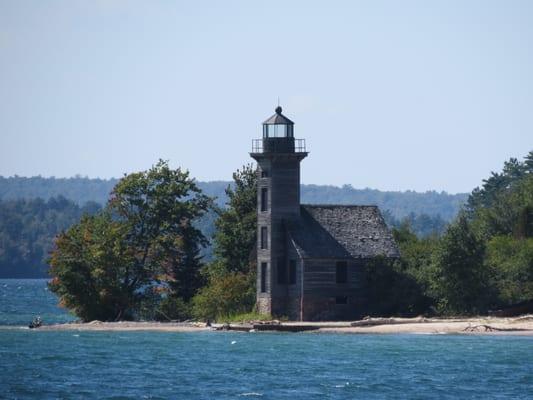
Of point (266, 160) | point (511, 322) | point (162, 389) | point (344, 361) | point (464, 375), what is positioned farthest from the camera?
point (266, 160)

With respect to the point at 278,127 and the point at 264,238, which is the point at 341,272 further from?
the point at 278,127

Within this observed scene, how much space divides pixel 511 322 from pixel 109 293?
2175 centimetres

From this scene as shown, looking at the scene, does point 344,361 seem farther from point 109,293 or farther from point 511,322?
point 109,293

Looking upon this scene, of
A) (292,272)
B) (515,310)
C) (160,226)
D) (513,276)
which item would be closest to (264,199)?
(292,272)

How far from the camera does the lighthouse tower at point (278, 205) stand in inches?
2923

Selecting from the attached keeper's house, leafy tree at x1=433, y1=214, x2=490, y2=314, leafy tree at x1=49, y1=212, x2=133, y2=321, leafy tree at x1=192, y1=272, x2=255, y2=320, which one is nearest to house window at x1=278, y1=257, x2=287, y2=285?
the attached keeper's house

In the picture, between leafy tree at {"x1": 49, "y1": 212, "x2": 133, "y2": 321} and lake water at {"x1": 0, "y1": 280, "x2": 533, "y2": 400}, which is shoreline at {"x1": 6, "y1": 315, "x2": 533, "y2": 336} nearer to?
lake water at {"x1": 0, "y1": 280, "x2": 533, "y2": 400}

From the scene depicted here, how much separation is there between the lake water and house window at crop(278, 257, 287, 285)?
433 cm

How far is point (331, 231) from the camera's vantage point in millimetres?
75125

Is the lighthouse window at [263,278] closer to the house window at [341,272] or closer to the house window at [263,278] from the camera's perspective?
the house window at [263,278]

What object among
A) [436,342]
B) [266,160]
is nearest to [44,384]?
[436,342]

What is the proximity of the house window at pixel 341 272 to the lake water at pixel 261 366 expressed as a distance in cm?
494

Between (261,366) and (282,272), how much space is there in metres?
16.9

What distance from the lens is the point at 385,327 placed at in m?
70.4
